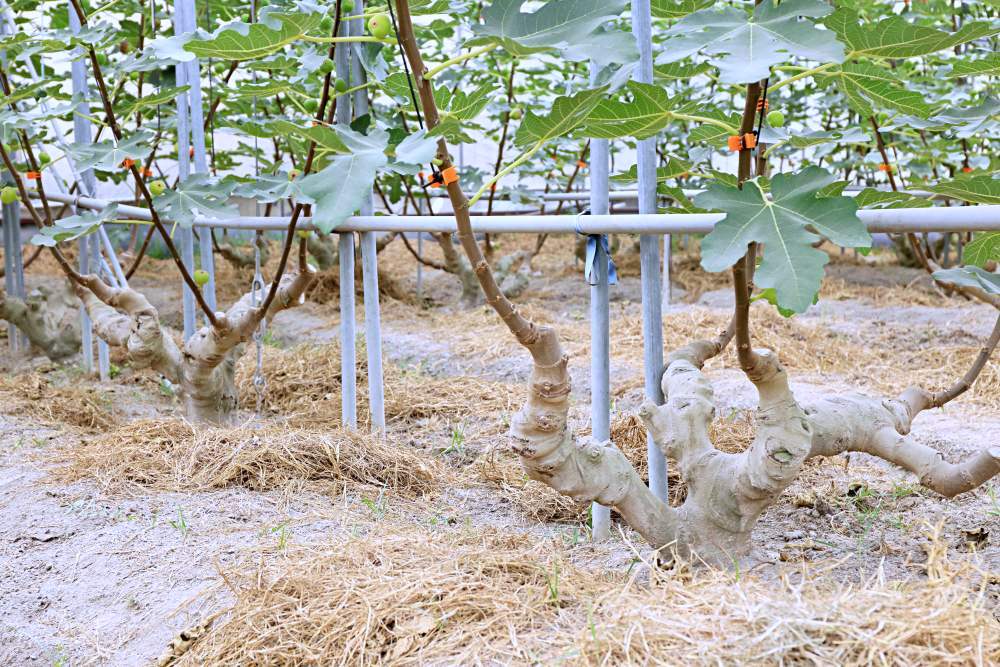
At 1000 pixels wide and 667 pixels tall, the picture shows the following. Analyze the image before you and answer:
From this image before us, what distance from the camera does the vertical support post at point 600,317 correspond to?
1765 mm

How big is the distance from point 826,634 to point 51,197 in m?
3.29

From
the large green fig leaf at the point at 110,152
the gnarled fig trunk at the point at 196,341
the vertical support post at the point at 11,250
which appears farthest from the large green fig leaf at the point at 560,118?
the vertical support post at the point at 11,250

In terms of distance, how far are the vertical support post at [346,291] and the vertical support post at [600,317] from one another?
84 cm

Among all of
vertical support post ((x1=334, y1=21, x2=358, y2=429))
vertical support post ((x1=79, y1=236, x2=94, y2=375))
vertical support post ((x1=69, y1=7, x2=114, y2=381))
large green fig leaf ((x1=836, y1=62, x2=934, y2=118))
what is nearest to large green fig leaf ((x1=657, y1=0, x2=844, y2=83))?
large green fig leaf ((x1=836, y1=62, x2=934, y2=118))

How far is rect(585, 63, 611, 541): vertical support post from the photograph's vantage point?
5.79ft

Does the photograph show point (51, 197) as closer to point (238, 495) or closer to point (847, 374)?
point (238, 495)

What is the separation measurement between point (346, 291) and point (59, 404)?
1.22 metres

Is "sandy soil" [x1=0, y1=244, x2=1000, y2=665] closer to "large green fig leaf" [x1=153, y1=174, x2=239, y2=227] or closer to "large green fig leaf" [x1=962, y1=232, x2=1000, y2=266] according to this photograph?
"large green fig leaf" [x1=962, y1=232, x2=1000, y2=266]

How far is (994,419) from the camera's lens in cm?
273

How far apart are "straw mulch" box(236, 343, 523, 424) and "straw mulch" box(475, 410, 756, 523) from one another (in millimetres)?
530

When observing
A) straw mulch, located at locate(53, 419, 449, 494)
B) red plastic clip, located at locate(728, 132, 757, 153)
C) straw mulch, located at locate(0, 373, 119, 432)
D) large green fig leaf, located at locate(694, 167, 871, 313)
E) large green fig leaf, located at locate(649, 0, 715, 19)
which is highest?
large green fig leaf, located at locate(649, 0, 715, 19)

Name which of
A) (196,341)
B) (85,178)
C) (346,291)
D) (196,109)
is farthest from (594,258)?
(85,178)

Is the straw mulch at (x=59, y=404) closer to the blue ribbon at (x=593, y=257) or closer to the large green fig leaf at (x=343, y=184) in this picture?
the blue ribbon at (x=593, y=257)

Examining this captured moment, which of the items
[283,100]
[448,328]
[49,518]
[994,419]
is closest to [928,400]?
[994,419]
